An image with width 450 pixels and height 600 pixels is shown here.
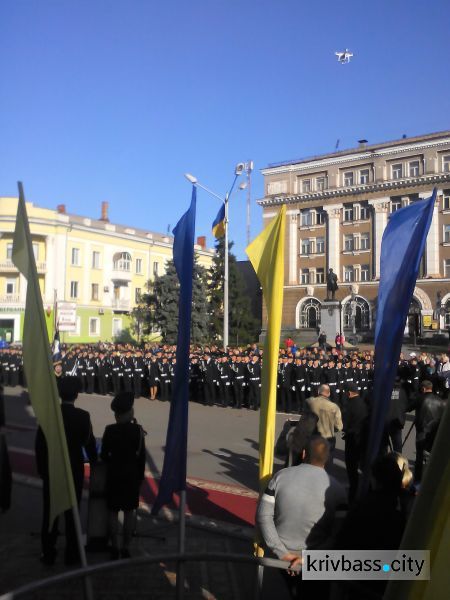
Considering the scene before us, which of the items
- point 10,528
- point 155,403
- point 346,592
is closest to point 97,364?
point 155,403

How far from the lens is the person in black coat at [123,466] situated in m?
5.43

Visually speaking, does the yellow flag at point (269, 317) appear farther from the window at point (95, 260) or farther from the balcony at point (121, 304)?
the balcony at point (121, 304)

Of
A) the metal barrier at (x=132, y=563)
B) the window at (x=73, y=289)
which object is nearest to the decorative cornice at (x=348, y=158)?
the window at (x=73, y=289)

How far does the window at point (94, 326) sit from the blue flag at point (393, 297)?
5240cm

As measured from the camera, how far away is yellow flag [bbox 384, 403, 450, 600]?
5.00 feet

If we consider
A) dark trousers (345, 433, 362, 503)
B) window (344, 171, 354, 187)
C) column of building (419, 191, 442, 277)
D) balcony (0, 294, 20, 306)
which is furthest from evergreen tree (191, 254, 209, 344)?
dark trousers (345, 433, 362, 503)

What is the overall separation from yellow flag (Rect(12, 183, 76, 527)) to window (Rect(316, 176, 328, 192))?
181ft

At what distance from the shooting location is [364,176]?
181 ft

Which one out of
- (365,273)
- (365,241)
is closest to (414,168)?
(365,241)

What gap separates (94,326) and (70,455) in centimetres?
5102

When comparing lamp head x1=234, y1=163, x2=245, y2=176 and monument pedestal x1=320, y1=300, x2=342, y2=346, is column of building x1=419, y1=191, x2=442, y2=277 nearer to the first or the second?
monument pedestal x1=320, y1=300, x2=342, y2=346

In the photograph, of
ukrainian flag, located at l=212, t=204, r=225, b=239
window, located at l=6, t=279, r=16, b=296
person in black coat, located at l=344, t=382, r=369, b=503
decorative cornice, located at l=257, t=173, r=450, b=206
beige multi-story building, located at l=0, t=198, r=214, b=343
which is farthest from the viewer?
window, located at l=6, t=279, r=16, b=296

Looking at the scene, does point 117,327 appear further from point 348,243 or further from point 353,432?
point 353,432

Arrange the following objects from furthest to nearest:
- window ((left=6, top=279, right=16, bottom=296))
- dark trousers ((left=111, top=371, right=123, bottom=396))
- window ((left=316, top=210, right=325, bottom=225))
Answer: window ((left=316, top=210, right=325, bottom=225)) → window ((left=6, top=279, right=16, bottom=296)) → dark trousers ((left=111, top=371, right=123, bottom=396))
